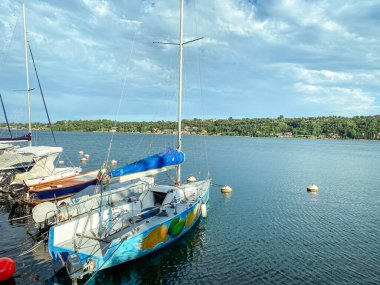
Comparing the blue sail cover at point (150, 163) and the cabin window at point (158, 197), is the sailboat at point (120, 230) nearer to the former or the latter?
the cabin window at point (158, 197)

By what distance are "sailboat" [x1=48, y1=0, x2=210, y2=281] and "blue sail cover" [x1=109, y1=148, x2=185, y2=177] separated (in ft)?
0.62

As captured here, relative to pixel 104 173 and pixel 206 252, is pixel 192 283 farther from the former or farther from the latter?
pixel 104 173

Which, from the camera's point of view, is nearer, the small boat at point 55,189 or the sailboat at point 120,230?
the sailboat at point 120,230

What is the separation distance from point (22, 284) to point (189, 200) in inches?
375

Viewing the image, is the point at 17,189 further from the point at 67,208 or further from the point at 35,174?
the point at 67,208

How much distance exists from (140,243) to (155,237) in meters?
1.01

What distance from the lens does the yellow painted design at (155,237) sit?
13.6 m

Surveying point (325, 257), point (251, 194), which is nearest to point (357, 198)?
point (251, 194)

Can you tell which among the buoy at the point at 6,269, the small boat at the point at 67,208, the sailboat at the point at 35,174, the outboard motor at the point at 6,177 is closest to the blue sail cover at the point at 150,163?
the small boat at the point at 67,208

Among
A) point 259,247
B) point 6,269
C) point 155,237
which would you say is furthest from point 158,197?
point 6,269

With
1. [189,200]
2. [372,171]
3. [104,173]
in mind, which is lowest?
[372,171]

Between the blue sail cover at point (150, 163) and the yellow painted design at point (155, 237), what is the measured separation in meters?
2.96

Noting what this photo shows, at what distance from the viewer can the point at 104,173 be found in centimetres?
1322

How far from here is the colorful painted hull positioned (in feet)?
39.5
